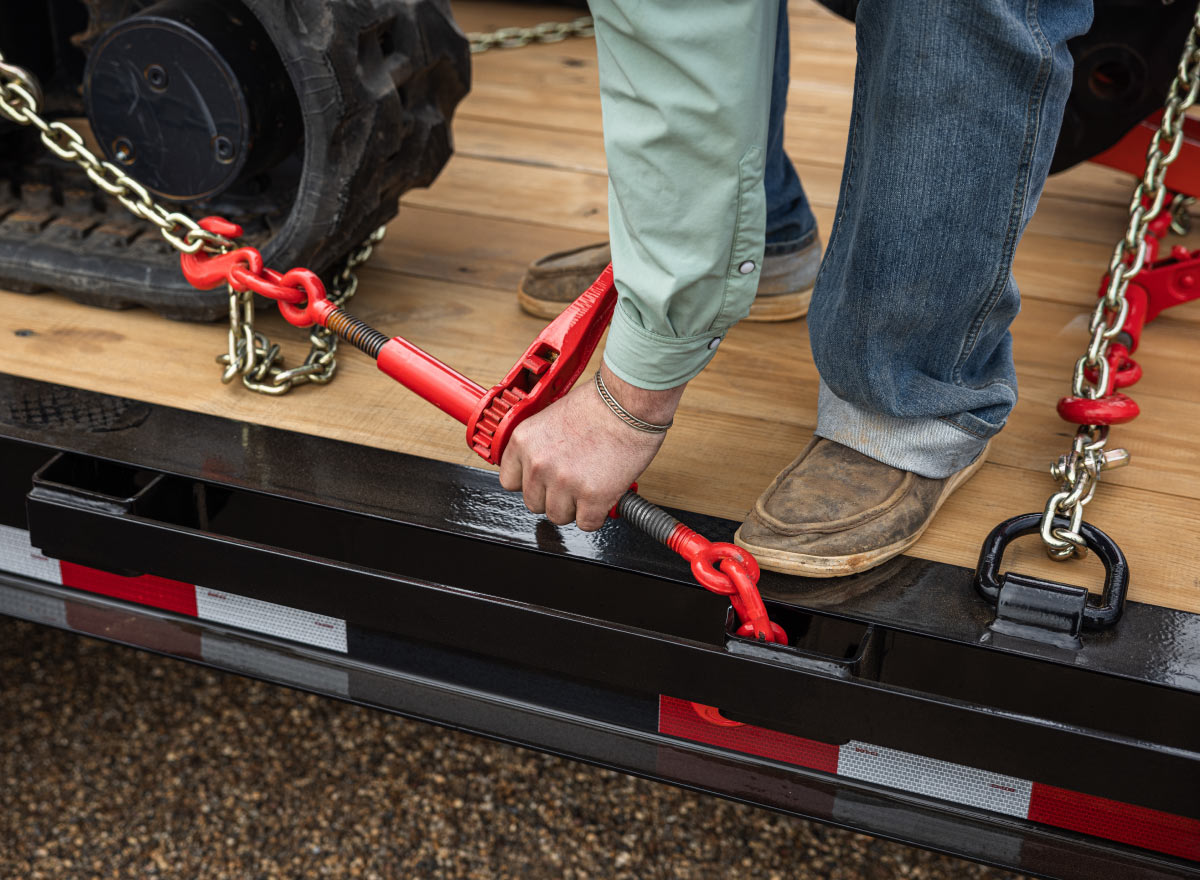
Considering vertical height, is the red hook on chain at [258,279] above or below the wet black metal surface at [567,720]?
above

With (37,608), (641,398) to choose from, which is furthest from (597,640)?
(37,608)

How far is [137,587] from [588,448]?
0.58 meters

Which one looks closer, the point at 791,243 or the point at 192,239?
the point at 192,239

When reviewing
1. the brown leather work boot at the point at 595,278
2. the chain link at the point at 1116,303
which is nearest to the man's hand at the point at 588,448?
the chain link at the point at 1116,303

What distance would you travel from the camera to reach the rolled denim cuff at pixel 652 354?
101 centimetres

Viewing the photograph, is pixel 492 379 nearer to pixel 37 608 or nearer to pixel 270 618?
pixel 270 618

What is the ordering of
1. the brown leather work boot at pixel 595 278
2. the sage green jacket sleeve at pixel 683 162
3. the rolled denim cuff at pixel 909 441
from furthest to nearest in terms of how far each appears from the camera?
1. the brown leather work boot at pixel 595 278
2. the rolled denim cuff at pixel 909 441
3. the sage green jacket sleeve at pixel 683 162

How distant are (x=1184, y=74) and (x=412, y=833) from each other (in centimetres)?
135

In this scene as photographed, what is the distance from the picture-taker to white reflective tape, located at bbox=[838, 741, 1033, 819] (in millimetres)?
1071

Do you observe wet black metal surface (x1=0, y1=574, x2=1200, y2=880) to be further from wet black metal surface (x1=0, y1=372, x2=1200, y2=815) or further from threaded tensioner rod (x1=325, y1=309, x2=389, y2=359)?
threaded tensioner rod (x1=325, y1=309, x2=389, y2=359)

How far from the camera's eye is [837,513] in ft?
3.93

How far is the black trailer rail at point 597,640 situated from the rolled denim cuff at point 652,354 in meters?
0.20

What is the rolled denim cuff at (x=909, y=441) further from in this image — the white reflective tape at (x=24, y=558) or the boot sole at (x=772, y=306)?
the white reflective tape at (x=24, y=558)

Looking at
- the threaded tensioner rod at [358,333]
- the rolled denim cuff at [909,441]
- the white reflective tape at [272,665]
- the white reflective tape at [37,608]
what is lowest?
the white reflective tape at [272,665]
